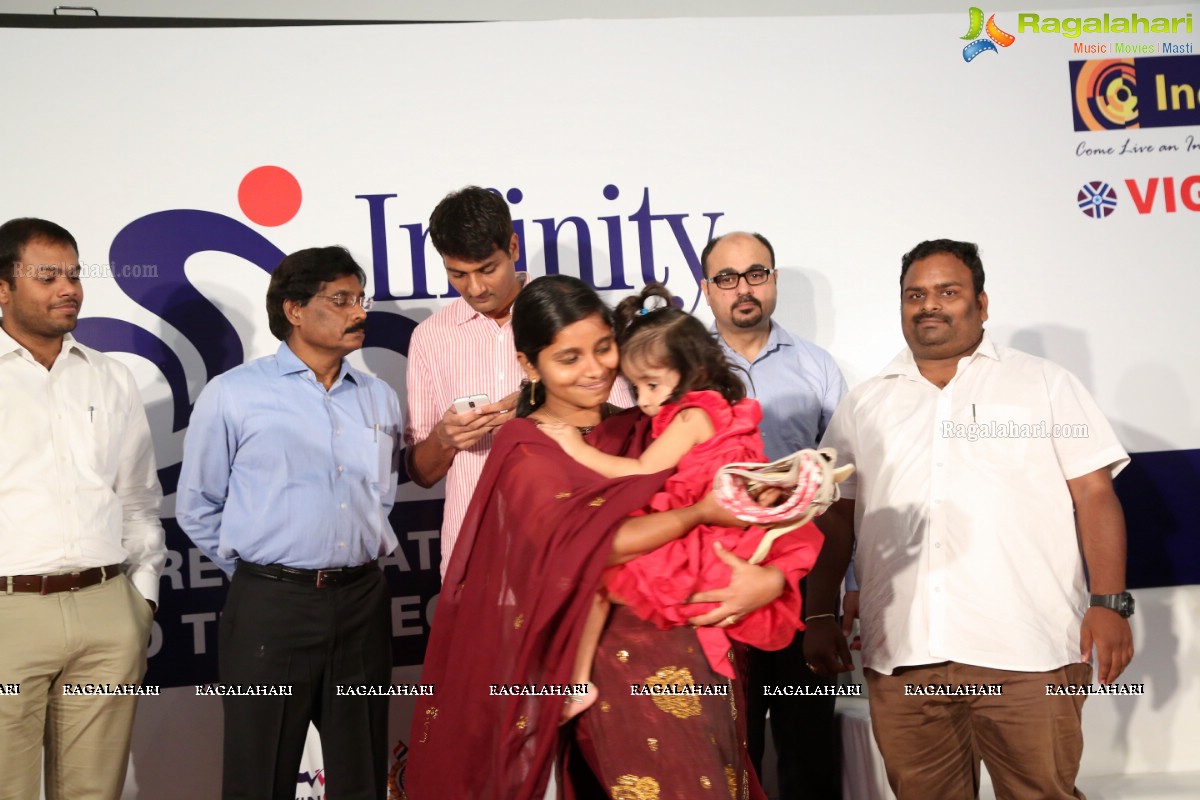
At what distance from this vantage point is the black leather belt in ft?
11.1

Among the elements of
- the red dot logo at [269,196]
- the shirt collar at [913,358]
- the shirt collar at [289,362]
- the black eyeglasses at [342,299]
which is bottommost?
the shirt collar at [913,358]

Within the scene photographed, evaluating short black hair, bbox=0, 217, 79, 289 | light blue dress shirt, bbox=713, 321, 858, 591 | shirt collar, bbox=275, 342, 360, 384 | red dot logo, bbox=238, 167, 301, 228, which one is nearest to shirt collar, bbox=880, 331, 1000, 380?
light blue dress shirt, bbox=713, 321, 858, 591

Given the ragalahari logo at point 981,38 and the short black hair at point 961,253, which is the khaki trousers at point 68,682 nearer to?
the short black hair at point 961,253

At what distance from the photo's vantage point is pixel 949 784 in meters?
3.12

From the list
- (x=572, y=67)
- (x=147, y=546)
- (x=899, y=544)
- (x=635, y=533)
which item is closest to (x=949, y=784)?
(x=899, y=544)

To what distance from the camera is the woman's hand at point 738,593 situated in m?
2.27

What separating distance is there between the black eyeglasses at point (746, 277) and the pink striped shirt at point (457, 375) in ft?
2.06

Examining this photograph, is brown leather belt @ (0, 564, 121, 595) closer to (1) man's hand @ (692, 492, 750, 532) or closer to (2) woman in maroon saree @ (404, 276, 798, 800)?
(2) woman in maroon saree @ (404, 276, 798, 800)

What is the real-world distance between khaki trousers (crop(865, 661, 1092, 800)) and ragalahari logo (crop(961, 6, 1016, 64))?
9.01 feet

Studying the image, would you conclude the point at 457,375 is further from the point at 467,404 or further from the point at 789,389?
the point at 789,389

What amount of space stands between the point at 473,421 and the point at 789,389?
48.7 inches

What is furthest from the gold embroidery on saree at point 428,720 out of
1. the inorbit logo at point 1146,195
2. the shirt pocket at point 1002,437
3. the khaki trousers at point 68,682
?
the inorbit logo at point 1146,195

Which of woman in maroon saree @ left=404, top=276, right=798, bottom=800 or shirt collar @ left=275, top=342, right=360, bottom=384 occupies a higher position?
shirt collar @ left=275, top=342, right=360, bottom=384

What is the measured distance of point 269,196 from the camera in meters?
4.31
